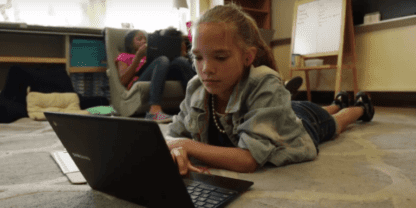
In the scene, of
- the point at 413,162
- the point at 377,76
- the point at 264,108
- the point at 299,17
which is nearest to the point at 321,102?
the point at 377,76

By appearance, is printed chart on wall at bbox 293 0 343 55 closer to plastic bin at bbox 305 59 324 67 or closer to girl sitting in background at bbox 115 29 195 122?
plastic bin at bbox 305 59 324 67

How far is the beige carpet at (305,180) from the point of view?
25.4 inches

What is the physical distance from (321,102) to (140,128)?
338 cm

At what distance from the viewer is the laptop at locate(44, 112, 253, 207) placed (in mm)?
408

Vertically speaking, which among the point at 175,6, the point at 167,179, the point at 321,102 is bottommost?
the point at 321,102

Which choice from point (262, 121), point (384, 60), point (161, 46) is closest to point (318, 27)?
point (384, 60)

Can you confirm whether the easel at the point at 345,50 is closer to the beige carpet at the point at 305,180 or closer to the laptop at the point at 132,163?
the beige carpet at the point at 305,180

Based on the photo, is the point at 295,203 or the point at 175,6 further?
the point at 175,6

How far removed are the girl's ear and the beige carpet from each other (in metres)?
0.33

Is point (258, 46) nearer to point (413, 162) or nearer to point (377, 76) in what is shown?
point (413, 162)

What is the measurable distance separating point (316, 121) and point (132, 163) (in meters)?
0.89

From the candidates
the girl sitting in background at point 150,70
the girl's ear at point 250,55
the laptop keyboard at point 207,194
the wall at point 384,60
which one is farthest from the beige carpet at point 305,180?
the wall at point 384,60

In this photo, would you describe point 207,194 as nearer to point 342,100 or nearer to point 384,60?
point 342,100

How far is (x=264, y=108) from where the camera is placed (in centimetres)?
81
